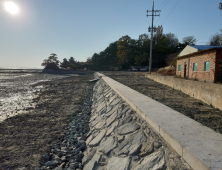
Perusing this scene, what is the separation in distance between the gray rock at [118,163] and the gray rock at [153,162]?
20 centimetres

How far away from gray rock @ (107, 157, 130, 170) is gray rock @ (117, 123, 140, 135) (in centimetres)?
61

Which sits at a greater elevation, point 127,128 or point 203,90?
point 203,90

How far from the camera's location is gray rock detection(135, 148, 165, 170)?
6.63 feet

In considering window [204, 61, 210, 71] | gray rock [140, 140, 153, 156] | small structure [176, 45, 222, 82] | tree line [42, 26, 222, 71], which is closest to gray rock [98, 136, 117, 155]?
gray rock [140, 140, 153, 156]

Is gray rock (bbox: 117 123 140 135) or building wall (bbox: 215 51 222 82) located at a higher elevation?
building wall (bbox: 215 51 222 82)

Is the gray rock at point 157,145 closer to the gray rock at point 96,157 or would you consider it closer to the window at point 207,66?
the gray rock at point 96,157

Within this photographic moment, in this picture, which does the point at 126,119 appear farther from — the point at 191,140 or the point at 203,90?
the point at 203,90

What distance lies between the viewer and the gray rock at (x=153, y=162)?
2020mm

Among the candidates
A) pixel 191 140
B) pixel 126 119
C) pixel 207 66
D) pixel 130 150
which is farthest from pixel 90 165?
pixel 207 66

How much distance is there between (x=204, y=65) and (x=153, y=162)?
10.1 meters

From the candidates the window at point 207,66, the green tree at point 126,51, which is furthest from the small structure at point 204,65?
the green tree at point 126,51

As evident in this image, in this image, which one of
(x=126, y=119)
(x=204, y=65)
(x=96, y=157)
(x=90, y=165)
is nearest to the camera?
(x=90, y=165)

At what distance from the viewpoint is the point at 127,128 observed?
326cm

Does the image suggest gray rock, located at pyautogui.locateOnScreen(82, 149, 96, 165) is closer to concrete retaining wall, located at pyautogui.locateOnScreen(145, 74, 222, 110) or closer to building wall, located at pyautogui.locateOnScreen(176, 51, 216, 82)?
concrete retaining wall, located at pyautogui.locateOnScreen(145, 74, 222, 110)
